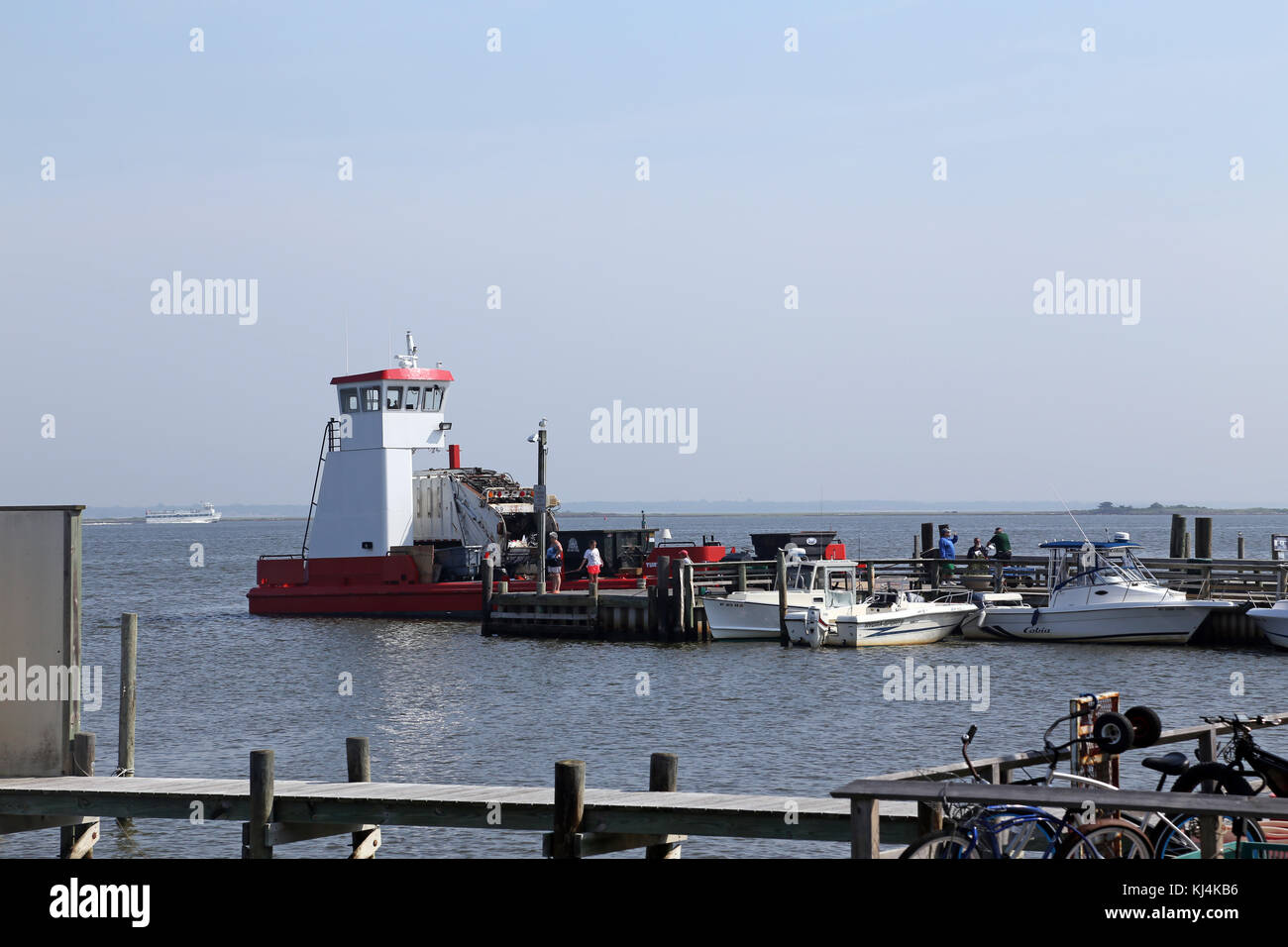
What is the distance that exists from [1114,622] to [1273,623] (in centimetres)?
313

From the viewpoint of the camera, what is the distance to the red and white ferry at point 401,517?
3875 cm

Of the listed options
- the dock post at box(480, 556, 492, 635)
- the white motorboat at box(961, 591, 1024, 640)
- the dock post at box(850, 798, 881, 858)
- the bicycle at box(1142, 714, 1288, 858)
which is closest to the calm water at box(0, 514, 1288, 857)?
the white motorboat at box(961, 591, 1024, 640)

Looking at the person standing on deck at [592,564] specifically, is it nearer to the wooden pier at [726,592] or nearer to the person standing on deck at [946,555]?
the wooden pier at [726,592]

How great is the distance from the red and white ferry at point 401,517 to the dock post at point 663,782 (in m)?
27.1

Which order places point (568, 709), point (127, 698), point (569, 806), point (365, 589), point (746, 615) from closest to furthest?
point (569, 806) → point (127, 698) → point (568, 709) → point (746, 615) → point (365, 589)

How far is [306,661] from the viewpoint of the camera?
3216 centimetres

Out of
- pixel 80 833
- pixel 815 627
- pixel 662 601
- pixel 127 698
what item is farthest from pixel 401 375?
pixel 80 833

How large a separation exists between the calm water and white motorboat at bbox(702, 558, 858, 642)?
44 centimetres

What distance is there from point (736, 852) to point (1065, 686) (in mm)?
14052

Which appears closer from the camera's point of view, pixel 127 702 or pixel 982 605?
pixel 127 702

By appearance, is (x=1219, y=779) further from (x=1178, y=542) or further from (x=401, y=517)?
(x=401, y=517)

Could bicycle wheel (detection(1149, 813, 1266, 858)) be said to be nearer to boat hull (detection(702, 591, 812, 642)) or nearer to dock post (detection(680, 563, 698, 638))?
boat hull (detection(702, 591, 812, 642))

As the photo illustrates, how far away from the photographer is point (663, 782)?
1063 centimetres

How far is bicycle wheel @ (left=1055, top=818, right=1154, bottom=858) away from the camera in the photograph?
6.70 metres
